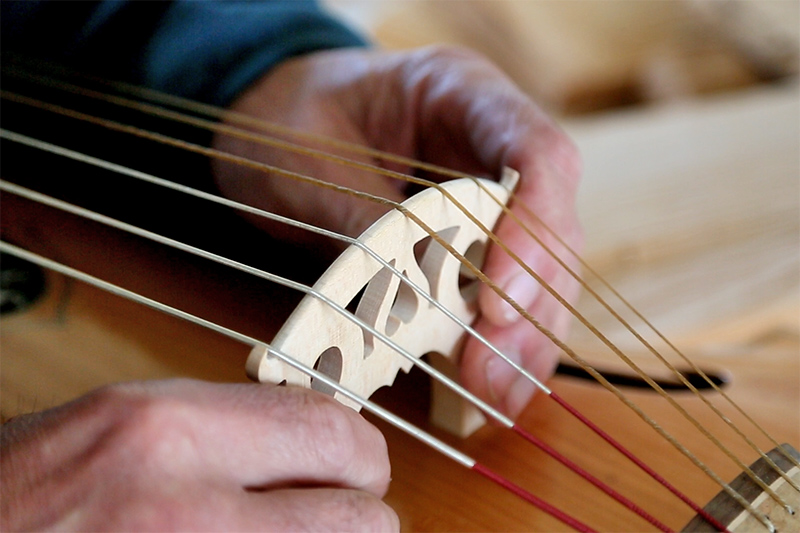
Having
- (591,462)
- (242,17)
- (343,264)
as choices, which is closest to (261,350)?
(343,264)

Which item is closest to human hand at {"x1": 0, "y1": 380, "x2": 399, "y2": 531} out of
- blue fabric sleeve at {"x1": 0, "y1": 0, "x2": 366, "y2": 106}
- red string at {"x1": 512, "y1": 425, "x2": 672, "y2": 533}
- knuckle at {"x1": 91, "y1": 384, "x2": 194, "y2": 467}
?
knuckle at {"x1": 91, "y1": 384, "x2": 194, "y2": 467}

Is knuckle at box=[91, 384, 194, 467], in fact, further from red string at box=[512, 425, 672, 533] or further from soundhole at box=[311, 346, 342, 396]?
red string at box=[512, 425, 672, 533]

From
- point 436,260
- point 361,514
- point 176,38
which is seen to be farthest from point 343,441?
point 176,38

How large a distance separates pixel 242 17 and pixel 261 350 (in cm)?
64

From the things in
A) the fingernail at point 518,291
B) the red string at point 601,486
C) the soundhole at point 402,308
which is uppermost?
the fingernail at point 518,291

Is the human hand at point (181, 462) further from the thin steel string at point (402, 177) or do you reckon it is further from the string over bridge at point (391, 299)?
the thin steel string at point (402, 177)

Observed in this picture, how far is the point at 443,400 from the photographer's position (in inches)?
20.0

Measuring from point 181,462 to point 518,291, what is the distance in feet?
0.87

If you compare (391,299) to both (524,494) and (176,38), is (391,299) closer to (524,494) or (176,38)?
(524,494)

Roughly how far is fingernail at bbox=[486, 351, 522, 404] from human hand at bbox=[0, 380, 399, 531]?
183 mm

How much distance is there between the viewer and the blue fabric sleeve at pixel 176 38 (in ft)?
2.67

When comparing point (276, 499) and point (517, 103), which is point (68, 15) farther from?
point (276, 499)

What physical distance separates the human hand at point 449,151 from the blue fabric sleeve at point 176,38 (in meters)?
0.04

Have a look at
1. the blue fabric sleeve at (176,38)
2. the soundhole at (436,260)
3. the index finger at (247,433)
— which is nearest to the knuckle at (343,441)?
the index finger at (247,433)
